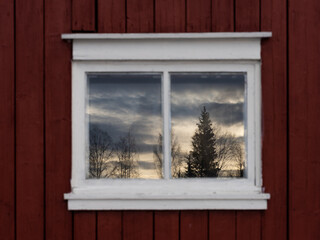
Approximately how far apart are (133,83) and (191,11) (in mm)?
649

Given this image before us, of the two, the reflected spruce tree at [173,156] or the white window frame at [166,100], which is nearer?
the white window frame at [166,100]

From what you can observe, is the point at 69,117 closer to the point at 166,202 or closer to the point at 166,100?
the point at 166,100

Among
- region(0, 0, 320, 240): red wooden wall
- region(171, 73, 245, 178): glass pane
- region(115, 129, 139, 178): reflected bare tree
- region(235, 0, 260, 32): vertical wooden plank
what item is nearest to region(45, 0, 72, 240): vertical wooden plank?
region(0, 0, 320, 240): red wooden wall

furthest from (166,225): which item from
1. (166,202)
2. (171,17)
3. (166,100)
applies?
(171,17)

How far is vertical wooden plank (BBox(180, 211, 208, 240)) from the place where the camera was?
3.25 metres

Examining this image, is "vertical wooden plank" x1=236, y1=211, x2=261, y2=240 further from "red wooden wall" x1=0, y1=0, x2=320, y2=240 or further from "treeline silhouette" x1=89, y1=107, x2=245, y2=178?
"treeline silhouette" x1=89, y1=107, x2=245, y2=178

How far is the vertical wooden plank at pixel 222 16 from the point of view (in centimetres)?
326

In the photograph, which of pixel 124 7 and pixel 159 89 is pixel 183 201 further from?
pixel 124 7

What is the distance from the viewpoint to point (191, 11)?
3266mm

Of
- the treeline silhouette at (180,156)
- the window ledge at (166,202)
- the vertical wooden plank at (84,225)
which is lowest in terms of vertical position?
the vertical wooden plank at (84,225)

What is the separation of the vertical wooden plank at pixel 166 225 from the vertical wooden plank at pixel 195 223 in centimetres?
5

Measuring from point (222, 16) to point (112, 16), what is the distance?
770mm
